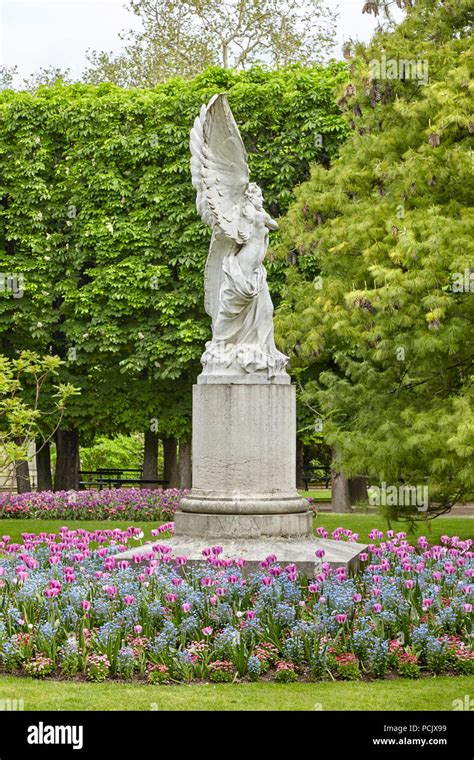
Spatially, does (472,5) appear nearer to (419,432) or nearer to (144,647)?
(419,432)

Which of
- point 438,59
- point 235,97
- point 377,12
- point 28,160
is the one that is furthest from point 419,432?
point 28,160

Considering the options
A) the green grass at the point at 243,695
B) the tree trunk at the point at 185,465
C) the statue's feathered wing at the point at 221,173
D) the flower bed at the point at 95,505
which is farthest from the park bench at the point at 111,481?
the green grass at the point at 243,695

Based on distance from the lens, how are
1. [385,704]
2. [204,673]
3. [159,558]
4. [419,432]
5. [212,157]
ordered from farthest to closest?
[419,432] < [212,157] < [159,558] < [204,673] < [385,704]

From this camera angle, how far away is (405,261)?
13406 millimetres

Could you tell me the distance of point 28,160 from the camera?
949 inches

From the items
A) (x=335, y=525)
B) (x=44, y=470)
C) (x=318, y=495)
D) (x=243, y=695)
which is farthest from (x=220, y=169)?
(x=318, y=495)

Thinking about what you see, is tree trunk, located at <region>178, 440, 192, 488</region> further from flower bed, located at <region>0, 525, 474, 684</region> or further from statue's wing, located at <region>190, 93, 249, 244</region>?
flower bed, located at <region>0, 525, 474, 684</region>

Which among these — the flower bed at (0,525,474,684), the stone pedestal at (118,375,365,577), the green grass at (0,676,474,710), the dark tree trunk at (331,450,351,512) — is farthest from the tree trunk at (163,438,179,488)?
the green grass at (0,676,474,710)

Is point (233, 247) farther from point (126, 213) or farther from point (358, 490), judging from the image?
point (358, 490)

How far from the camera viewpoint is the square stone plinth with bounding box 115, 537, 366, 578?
9.33 metres

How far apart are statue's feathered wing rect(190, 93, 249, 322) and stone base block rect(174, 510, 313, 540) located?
8.42ft

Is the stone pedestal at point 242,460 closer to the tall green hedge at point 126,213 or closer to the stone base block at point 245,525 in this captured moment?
the stone base block at point 245,525

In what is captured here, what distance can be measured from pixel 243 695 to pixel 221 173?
579 centimetres

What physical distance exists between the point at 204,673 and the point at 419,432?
652 centimetres
